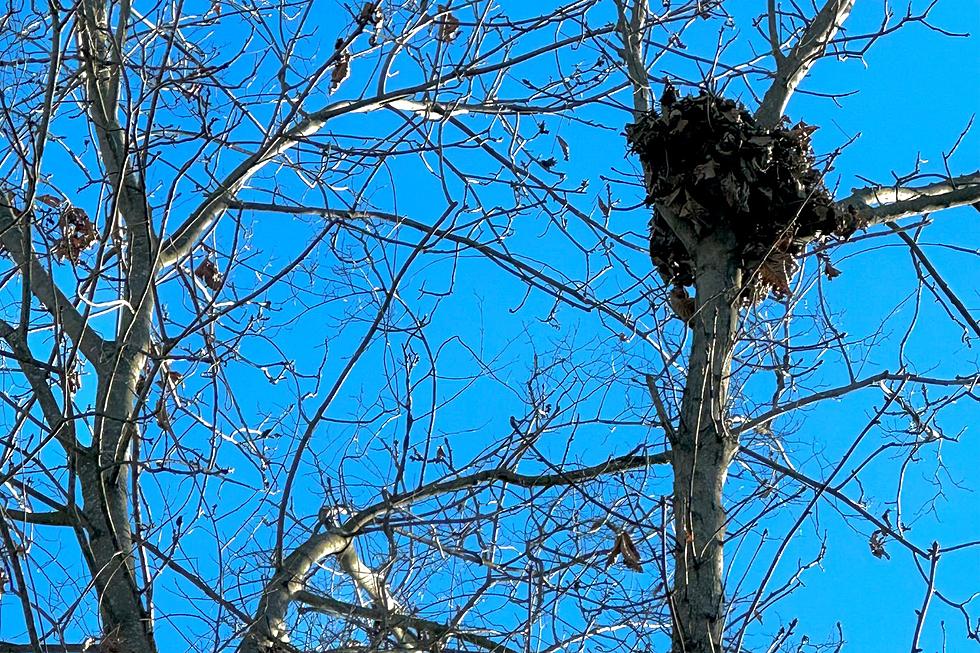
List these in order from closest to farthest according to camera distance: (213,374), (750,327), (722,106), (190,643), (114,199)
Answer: (114,199), (190,643), (213,374), (722,106), (750,327)

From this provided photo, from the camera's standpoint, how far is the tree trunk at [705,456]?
3.86m

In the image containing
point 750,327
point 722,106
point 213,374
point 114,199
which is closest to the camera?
point 114,199

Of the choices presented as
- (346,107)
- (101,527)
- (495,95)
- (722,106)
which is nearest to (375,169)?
(346,107)

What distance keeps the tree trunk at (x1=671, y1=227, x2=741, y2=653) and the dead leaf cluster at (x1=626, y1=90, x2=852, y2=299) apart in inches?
5.0

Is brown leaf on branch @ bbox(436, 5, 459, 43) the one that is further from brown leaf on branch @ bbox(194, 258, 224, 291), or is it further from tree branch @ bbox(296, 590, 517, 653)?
tree branch @ bbox(296, 590, 517, 653)

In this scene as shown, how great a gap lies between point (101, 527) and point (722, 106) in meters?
3.13

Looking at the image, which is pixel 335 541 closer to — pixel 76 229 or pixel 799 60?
pixel 76 229

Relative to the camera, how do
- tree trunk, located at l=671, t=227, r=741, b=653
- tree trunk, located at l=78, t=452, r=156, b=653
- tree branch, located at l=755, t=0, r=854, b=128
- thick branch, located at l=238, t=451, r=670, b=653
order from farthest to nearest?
1. tree branch, located at l=755, t=0, r=854, b=128
2. thick branch, located at l=238, t=451, r=670, b=653
3. tree trunk, located at l=78, t=452, r=156, b=653
4. tree trunk, located at l=671, t=227, r=741, b=653

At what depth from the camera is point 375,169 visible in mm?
5020

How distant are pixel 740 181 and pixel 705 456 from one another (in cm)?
122

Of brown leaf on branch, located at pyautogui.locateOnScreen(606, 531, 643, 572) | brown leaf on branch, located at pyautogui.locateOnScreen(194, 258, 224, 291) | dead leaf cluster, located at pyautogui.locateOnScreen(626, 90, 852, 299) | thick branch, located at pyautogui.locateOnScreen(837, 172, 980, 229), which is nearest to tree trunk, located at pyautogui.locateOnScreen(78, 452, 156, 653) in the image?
brown leaf on branch, located at pyautogui.locateOnScreen(194, 258, 224, 291)

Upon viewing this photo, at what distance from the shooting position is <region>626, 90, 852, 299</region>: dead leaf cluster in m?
4.73

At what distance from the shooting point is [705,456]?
4223 mm

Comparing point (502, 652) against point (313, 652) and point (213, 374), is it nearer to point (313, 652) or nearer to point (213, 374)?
point (313, 652)
